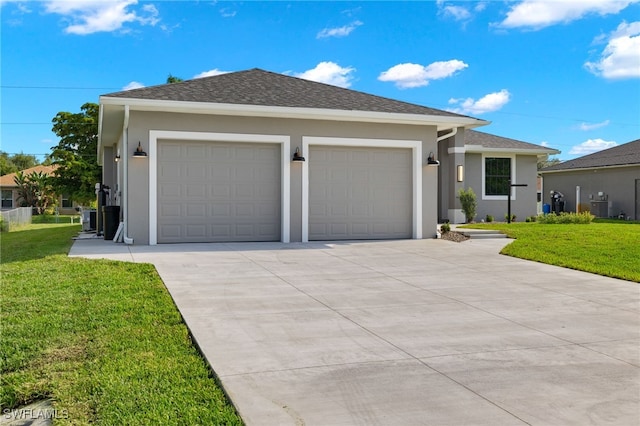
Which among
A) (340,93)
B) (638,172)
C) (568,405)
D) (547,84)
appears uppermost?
(547,84)

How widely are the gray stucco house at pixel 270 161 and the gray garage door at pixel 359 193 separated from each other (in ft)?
0.09

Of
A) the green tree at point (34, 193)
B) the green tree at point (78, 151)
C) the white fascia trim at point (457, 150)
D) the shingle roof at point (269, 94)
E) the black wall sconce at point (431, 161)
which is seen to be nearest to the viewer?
the shingle roof at point (269, 94)

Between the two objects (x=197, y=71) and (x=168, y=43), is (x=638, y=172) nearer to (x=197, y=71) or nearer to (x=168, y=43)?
(x=168, y=43)

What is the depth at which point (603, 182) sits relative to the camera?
2578 cm

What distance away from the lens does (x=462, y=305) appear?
6.42 meters

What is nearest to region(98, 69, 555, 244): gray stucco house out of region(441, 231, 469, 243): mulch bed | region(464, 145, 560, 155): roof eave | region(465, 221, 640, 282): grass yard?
region(441, 231, 469, 243): mulch bed

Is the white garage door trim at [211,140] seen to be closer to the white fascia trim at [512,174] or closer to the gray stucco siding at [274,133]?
the gray stucco siding at [274,133]

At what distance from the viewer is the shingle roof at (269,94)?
12289mm

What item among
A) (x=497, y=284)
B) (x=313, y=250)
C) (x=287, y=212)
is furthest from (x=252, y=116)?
(x=497, y=284)

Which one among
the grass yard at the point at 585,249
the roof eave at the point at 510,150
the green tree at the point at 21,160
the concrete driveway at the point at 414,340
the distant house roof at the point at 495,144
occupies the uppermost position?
the green tree at the point at 21,160

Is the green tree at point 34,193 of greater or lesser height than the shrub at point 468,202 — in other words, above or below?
above

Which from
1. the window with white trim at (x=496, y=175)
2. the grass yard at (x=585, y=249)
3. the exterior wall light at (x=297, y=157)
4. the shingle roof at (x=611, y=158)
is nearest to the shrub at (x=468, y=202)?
the window with white trim at (x=496, y=175)

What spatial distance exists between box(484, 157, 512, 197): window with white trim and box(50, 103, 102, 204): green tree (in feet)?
73.9

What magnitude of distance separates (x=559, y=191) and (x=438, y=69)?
30.3 feet
